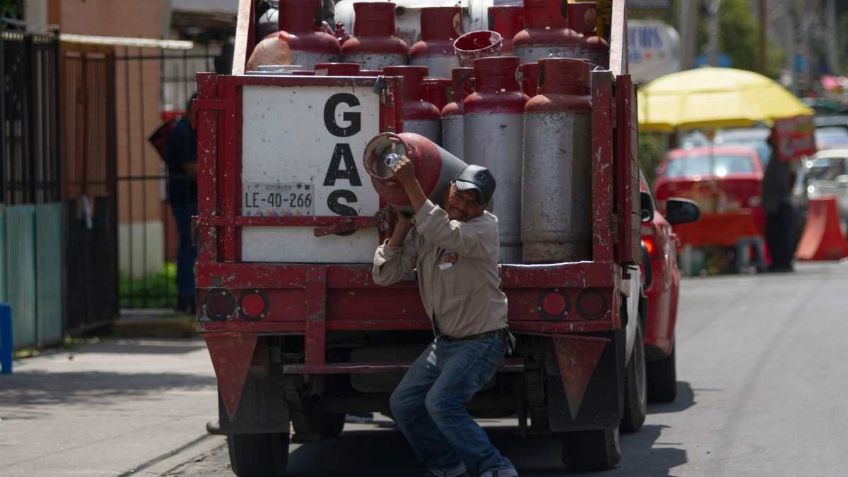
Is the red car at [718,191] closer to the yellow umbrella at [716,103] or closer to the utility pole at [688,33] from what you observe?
the yellow umbrella at [716,103]

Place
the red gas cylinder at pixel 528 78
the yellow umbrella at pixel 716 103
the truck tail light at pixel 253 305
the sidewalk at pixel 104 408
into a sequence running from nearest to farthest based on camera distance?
the truck tail light at pixel 253 305 < the red gas cylinder at pixel 528 78 < the sidewalk at pixel 104 408 < the yellow umbrella at pixel 716 103

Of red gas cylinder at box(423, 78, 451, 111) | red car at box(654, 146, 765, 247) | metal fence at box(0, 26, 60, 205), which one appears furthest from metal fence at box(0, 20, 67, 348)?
red car at box(654, 146, 765, 247)

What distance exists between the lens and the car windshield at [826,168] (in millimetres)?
34312

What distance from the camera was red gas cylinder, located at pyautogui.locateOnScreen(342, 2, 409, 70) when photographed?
9.04 m

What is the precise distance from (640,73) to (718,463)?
61.4 feet

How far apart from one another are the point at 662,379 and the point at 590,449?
3223 millimetres

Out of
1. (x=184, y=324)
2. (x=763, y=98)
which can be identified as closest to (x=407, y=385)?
(x=184, y=324)

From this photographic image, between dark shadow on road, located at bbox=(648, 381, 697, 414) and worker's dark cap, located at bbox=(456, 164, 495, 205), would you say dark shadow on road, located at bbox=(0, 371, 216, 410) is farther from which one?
worker's dark cap, located at bbox=(456, 164, 495, 205)

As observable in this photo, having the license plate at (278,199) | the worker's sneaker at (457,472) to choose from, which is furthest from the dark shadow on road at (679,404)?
the license plate at (278,199)

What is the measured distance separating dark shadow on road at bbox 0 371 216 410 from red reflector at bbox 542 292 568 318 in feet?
16.1

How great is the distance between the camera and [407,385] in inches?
303

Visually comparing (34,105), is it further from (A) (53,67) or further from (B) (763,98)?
(B) (763,98)

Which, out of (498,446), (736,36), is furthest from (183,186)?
(736,36)

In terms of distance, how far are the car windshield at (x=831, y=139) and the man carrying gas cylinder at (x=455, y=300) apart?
3625 cm
